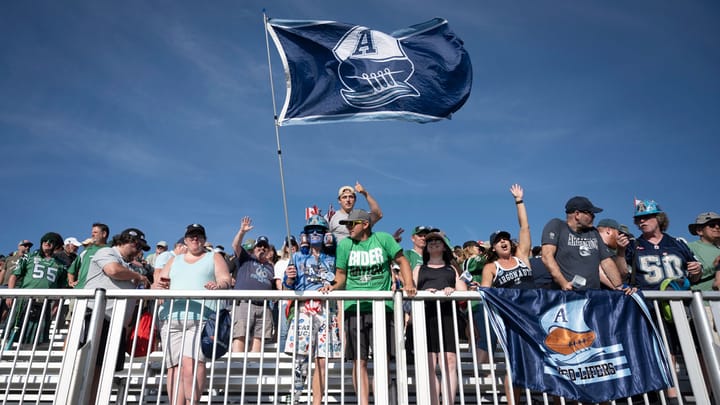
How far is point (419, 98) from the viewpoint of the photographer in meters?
7.27

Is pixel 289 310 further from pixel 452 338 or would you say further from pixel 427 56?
pixel 427 56

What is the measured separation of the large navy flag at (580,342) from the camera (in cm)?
464

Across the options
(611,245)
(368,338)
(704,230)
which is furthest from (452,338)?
(704,230)

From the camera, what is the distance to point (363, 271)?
17.6 ft

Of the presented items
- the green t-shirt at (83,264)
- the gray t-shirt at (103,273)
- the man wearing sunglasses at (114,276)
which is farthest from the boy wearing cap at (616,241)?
the green t-shirt at (83,264)

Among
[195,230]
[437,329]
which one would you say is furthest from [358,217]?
[195,230]

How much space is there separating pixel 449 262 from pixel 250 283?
2.99 meters

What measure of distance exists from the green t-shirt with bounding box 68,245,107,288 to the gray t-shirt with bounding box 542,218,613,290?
626cm

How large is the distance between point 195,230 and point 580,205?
4.50 meters

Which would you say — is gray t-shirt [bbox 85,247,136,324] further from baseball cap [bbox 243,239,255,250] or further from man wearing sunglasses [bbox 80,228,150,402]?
baseball cap [bbox 243,239,255,250]

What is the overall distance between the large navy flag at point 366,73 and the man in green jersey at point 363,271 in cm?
193

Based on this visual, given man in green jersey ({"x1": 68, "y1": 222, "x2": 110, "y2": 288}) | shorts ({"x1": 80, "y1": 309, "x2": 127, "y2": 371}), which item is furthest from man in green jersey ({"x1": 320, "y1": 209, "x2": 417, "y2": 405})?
man in green jersey ({"x1": 68, "y1": 222, "x2": 110, "y2": 288})

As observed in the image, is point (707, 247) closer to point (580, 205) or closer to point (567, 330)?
point (580, 205)

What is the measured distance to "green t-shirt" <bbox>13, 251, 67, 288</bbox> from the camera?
25.8 feet
